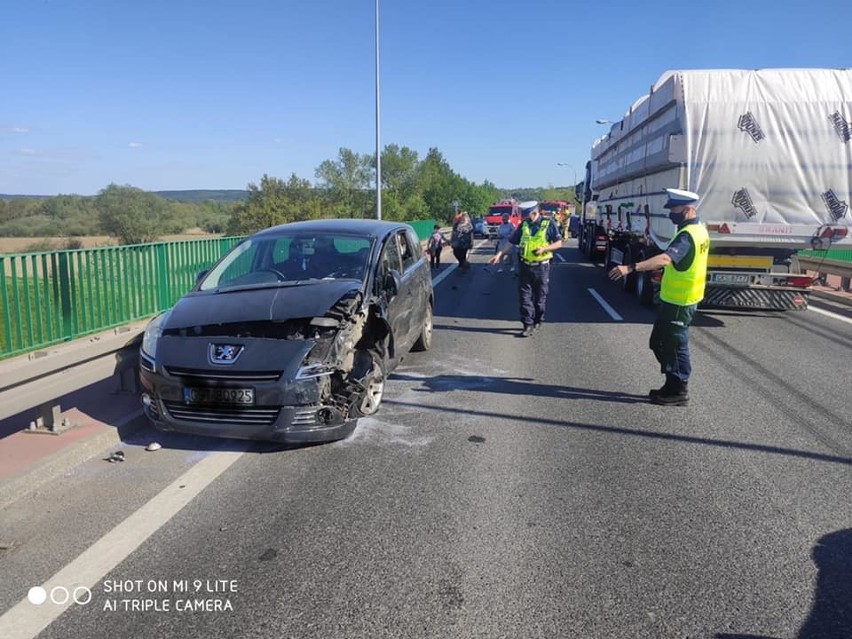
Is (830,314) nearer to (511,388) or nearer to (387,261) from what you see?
(511,388)

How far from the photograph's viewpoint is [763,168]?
9.37 m

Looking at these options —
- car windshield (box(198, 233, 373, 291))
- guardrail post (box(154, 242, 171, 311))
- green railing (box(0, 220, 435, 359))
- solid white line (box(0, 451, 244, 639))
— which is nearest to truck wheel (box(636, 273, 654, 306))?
car windshield (box(198, 233, 373, 291))

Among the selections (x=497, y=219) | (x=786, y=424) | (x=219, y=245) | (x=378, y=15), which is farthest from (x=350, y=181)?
(x=786, y=424)

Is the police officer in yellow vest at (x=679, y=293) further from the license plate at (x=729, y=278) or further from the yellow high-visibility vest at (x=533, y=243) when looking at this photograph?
the license plate at (x=729, y=278)

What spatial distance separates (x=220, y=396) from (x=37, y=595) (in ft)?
5.53

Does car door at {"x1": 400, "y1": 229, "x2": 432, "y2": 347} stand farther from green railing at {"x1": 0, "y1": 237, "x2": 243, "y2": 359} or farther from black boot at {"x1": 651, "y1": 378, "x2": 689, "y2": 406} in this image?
green railing at {"x1": 0, "y1": 237, "x2": 243, "y2": 359}

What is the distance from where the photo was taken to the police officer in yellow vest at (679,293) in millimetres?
5938

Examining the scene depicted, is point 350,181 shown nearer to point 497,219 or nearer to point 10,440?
point 497,219

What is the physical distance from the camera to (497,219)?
3712 cm

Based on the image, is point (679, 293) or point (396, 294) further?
point (396, 294)

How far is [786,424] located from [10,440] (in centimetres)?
604

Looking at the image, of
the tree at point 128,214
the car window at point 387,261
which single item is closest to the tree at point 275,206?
the tree at point 128,214

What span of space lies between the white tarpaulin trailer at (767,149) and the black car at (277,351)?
19.1 feet

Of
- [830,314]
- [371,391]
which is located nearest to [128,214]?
[830,314]
